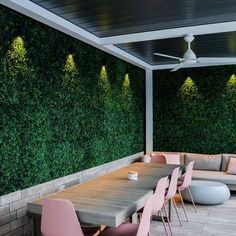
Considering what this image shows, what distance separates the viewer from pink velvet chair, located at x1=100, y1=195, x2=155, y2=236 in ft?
8.52

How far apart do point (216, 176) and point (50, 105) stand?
3.79 meters

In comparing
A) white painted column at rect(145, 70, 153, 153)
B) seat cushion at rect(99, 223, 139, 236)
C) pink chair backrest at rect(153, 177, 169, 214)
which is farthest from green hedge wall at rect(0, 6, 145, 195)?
white painted column at rect(145, 70, 153, 153)

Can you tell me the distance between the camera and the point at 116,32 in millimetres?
4555

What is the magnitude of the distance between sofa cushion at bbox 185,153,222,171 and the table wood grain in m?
2.61

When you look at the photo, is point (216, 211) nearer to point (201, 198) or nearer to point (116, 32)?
point (201, 198)

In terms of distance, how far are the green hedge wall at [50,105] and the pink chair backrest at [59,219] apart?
0.82m

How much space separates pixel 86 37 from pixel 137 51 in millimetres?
1664

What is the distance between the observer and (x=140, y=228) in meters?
2.58

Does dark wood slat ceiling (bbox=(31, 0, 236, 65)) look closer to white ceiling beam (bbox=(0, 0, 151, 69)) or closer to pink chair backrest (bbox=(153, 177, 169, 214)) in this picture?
white ceiling beam (bbox=(0, 0, 151, 69))

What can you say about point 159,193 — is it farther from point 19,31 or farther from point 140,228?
point 19,31

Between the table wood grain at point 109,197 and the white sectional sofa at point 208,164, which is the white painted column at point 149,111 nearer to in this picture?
the white sectional sofa at point 208,164

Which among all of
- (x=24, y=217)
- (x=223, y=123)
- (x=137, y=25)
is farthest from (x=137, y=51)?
(x=24, y=217)

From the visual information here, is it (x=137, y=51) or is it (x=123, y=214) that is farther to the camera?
(x=137, y=51)

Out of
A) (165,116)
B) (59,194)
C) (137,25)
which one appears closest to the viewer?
(59,194)
